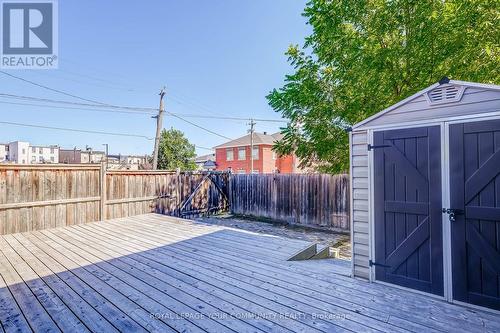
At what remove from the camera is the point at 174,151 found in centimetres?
2209

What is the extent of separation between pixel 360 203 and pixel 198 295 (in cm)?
215

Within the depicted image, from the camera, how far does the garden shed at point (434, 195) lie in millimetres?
2364

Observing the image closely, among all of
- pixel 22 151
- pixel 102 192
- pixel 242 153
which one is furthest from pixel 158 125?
pixel 22 151

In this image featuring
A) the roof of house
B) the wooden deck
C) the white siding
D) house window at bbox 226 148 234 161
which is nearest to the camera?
the wooden deck

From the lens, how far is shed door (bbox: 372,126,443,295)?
2.66m

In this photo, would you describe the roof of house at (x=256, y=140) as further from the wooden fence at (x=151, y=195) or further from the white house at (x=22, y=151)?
the white house at (x=22, y=151)

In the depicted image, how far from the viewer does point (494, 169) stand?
232cm

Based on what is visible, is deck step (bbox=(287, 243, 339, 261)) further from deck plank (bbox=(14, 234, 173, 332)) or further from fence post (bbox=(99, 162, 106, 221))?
fence post (bbox=(99, 162, 106, 221))

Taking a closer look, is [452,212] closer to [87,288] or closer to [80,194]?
[87,288]

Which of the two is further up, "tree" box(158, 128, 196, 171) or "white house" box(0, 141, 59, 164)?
"white house" box(0, 141, 59, 164)

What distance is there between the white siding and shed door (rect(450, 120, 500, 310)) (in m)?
0.85

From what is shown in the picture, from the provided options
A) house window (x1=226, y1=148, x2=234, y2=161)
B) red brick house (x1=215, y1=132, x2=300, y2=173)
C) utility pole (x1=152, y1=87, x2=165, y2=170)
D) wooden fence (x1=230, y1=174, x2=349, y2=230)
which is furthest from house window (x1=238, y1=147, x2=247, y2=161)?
wooden fence (x1=230, y1=174, x2=349, y2=230)

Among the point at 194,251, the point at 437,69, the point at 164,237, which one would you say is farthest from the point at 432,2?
the point at 164,237

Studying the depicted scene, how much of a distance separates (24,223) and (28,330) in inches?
190
